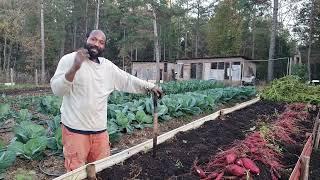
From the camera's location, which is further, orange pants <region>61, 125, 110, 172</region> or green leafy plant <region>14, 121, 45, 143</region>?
green leafy plant <region>14, 121, 45, 143</region>

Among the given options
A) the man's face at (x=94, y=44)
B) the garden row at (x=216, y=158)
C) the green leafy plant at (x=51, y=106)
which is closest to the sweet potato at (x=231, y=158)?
the garden row at (x=216, y=158)

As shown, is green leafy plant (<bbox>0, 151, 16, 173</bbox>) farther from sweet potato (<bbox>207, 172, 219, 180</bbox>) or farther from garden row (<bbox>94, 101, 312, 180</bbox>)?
sweet potato (<bbox>207, 172, 219, 180</bbox>)

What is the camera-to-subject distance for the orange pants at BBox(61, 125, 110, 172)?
3158 mm

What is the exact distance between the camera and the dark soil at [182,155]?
3555mm

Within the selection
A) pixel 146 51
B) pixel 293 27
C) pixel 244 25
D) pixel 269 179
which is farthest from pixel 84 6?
pixel 269 179

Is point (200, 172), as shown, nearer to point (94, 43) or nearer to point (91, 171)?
point (91, 171)

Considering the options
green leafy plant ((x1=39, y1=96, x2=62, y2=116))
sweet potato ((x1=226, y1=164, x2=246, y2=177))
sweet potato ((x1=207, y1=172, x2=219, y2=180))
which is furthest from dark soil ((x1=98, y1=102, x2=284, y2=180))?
green leafy plant ((x1=39, y1=96, x2=62, y2=116))

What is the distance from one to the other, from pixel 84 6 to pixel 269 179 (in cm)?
3681

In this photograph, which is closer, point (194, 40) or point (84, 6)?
point (84, 6)

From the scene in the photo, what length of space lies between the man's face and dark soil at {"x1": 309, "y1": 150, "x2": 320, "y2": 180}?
11.7 feet

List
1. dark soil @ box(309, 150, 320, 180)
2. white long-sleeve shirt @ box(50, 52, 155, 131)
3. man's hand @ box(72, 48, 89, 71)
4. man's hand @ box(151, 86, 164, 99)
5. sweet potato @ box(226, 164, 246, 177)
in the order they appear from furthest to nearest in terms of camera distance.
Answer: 1. dark soil @ box(309, 150, 320, 180)
2. man's hand @ box(151, 86, 164, 99)
3. sweet potato @ box(226, 164, 246, 177)
4. white long-sleeve shirt @ box(50, 52, 155, 131)
5. man's hand @ box(72, 48, 89, 71)

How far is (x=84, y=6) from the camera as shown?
38.1 metres

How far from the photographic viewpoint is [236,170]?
3.41 metres

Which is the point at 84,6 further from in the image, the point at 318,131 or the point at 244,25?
the point at 318,131
